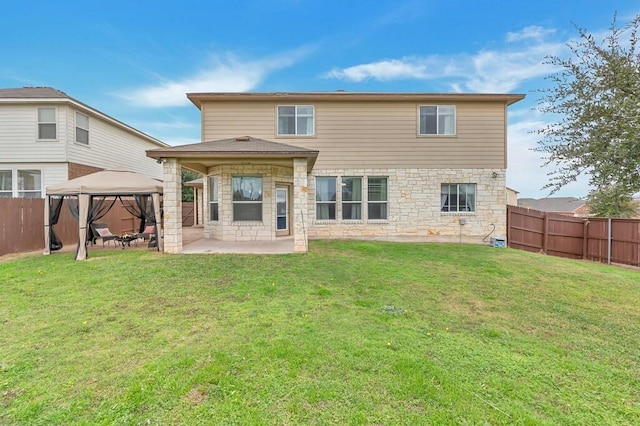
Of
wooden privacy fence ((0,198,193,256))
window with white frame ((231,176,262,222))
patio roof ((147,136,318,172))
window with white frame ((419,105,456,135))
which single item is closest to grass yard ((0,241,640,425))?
patio roof ((147,136,318,172))

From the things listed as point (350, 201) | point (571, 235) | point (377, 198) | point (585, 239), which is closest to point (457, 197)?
point (377, 198)

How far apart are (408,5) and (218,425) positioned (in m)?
14.9

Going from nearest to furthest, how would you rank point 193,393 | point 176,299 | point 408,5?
1. point 193,393
2. point 176,299
3. point 408,5

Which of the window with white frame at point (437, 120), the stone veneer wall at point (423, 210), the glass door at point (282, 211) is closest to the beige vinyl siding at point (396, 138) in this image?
the window with white frame at point (437, 120)

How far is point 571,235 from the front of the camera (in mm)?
11891

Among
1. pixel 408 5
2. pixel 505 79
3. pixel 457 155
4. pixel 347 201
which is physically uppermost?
pixel 408 5

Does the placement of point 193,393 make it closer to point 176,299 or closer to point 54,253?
point 176,299

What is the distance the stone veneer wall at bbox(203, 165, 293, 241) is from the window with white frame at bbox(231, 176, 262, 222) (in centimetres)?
14

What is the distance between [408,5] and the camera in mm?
12133

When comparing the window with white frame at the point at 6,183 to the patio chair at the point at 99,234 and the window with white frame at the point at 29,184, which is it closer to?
the window with white frame at the point at 29,184

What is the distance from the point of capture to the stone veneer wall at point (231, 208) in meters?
10.9

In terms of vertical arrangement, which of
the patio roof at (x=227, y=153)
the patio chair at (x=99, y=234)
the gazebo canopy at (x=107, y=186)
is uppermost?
the patio roof at (x=227, y=153)

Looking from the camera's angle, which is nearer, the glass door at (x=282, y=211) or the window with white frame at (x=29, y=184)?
the glass door at (x=282, y=211)

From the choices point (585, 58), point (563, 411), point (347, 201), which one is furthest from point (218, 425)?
point (347, 201)
